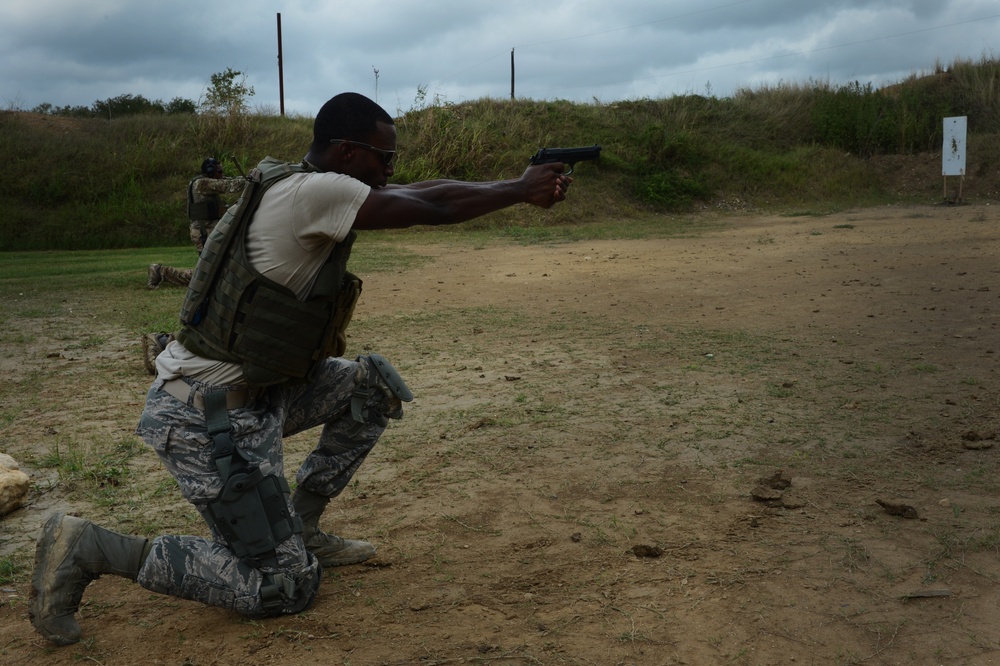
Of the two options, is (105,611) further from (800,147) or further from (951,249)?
(800,147)

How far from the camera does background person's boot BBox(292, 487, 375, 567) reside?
320 cm

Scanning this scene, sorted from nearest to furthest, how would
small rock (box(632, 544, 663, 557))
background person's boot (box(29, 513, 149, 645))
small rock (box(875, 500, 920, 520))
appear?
background person's boot (box(29, 513, 149, 645)) → small rock (box(632, 544, 663, 557)) → small rock (box(875, 500, 920, 520))

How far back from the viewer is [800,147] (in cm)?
2234

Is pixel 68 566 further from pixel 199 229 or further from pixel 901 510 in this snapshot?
pixel 199 229

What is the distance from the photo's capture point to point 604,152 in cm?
2075

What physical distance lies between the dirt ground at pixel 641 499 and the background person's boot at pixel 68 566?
103 mm

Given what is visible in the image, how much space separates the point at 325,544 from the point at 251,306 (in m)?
0.96

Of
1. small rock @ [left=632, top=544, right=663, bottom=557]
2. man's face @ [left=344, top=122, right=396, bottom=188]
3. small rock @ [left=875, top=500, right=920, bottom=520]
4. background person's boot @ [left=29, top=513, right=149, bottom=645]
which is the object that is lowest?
small rock @ [left=632, top=544, right=663, bottom=557]

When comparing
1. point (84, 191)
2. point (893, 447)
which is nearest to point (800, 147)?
point (84, 191)

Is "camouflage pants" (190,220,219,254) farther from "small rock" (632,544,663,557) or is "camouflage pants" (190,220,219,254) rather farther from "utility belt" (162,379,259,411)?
"small rock" (632,544,663,557)

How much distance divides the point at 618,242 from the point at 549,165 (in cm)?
1122

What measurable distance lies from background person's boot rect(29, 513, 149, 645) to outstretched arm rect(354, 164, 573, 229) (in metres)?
1.25

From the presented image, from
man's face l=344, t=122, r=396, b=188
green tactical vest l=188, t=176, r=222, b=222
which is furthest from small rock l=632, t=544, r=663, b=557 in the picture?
green tactical vest l=188, t=176, r=222, b=222

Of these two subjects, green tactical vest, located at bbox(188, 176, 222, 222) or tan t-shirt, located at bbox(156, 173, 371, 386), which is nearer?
tan t-shirt, located at bbox(156, 173, 371, 386)
